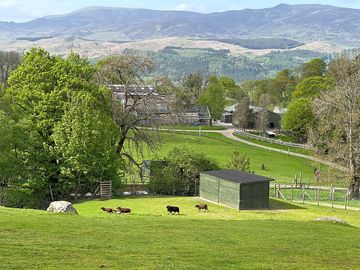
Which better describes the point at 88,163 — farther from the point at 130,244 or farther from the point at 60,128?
the point at 130,244

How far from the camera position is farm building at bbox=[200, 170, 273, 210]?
4153 cm

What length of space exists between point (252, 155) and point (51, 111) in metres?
46.1

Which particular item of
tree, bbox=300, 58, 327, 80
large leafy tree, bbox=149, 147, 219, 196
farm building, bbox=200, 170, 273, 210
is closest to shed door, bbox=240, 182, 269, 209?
farm building, bbox=200, 170, 273, 210

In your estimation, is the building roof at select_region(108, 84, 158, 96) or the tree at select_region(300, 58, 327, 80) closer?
the building roof at select_region(108, 84, 158, 96)

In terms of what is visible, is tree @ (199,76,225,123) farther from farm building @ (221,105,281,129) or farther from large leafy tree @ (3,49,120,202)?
large leafy tree @ (3,49,120,202)

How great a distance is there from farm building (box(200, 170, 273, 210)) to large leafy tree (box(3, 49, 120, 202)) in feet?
31.2

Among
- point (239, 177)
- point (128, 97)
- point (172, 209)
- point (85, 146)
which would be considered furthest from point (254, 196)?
point (128, 97)

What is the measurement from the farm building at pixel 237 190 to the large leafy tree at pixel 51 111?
951 centimetres

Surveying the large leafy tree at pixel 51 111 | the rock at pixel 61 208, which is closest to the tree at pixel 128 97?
the large leafy tree at pixel 51 111

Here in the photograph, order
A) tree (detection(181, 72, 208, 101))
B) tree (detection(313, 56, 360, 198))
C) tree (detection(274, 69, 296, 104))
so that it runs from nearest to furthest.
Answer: tree (detection(313, 56, 360, 198))
tree (detection(181, 72, 208, 101))
tree (detection(274, 69, 296, 104))

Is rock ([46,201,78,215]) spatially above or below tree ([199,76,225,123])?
above

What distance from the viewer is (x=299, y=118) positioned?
104 metres

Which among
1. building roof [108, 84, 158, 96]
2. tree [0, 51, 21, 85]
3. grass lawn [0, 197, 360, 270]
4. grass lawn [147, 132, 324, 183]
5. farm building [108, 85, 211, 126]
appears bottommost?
grass lawn [147, 132, 324, 183]

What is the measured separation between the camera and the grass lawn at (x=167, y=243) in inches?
744
